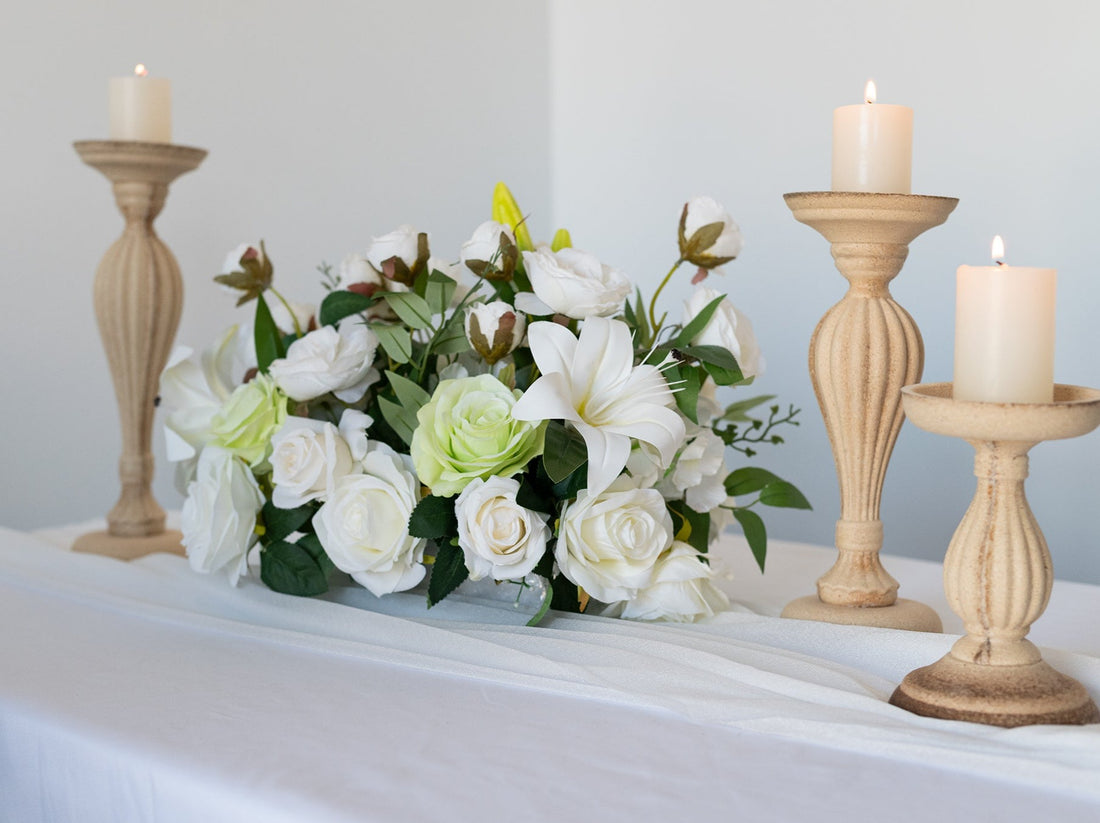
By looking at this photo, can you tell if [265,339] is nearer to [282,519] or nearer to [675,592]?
[282,519]

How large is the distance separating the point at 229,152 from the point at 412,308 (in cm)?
116

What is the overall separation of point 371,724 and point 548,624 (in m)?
0.21

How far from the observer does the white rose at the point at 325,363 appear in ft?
2.72

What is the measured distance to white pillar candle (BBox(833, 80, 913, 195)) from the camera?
2.50ft

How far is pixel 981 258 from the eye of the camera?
1708 mm

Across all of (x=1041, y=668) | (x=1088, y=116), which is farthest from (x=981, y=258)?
(x=1041, y=668)

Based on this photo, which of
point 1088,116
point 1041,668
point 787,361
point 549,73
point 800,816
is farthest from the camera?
point 549,73

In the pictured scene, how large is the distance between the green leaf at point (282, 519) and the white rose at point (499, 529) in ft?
0.51

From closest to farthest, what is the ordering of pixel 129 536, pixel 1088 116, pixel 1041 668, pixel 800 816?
pixel 800 816 < pixel 1041 668 < pixel 129 536 < pixel 1088 116

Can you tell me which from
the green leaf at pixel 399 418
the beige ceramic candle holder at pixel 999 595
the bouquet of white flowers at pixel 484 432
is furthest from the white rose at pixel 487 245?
the beige ceramic candle holder at pixel 999 595

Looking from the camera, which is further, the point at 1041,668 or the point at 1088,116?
the point at 1088,116

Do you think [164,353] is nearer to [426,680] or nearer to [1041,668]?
[426,680]

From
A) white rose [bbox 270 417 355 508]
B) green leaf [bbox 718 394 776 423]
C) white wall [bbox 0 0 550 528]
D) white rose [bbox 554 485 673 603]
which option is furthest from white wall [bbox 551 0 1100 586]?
white rose [bbox 270 417 355 508]

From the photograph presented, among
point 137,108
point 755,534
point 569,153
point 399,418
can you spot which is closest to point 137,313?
point 137,108
